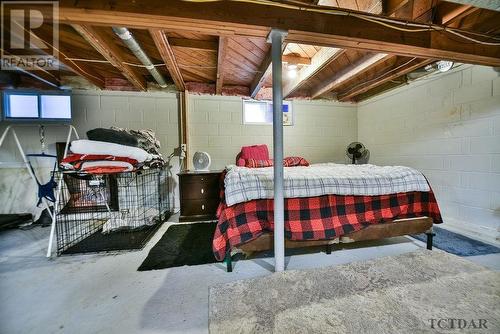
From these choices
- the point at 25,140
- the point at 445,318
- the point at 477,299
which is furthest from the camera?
the point at 25,140

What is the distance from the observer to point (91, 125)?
11.0ft

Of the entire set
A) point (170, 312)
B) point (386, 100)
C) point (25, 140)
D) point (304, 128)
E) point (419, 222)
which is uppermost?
point (386, 100)

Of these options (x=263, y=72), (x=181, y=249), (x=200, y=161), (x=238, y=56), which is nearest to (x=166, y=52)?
(x=238, y=56)

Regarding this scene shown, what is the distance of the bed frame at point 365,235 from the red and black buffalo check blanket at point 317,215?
48 millimetres

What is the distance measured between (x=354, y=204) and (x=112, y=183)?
138 inches

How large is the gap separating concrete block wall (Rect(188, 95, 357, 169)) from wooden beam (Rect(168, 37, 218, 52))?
50.5 inches

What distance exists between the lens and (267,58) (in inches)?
102

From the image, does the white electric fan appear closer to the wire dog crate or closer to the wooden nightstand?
the wooden nightstand

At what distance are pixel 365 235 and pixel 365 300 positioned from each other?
2.26 feet

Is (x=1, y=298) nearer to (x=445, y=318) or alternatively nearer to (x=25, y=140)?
(x=25, y=140)

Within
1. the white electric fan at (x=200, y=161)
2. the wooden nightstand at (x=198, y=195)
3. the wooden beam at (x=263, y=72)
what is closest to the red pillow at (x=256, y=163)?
the wooden nightstand at (x=198, y=195)

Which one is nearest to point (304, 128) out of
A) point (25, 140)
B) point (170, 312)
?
point (170, 312)

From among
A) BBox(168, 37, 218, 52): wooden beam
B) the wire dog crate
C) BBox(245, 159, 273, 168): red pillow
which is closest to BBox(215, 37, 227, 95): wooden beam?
BBox(168, 37, 218, 52): wooden beam

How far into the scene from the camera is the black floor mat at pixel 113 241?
6.98 feet
